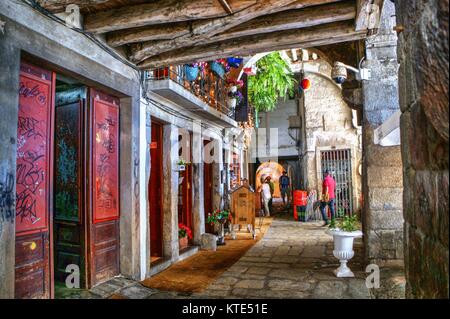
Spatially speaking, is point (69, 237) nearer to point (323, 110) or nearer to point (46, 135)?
point (46, 135)

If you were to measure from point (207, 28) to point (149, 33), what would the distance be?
2.98ft

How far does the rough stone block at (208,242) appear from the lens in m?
A: 8.46

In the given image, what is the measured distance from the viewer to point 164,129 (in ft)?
23.9

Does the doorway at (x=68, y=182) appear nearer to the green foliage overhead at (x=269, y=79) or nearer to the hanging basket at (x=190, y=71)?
the hanging basket at (x=190, y=71)

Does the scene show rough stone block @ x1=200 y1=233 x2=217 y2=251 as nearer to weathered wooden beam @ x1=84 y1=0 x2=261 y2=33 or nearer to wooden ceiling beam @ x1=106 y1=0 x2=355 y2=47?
wooden ceiling beam @ x1=106 y1=0 x2=355 y2=47

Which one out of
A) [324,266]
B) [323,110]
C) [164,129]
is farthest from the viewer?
[323,110]

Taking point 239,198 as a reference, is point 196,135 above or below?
above

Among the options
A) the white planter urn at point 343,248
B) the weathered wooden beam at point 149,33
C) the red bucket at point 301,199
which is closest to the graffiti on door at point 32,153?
the weathered wooden beam at point 149,33

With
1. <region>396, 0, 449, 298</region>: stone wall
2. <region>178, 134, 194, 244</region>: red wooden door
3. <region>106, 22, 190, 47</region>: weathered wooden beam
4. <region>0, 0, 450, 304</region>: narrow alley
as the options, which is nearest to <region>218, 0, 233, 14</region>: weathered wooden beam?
<region>0, 0, 450, 304</region>: narrow alley

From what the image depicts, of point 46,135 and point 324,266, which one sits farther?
point 324,266

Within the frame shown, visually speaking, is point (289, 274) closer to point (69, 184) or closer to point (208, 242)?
point (208, 242)

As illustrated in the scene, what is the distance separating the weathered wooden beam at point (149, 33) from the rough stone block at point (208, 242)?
17.4 ft

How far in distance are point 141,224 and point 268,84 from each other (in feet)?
30.4

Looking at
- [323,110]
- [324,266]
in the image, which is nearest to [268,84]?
[323,110]
